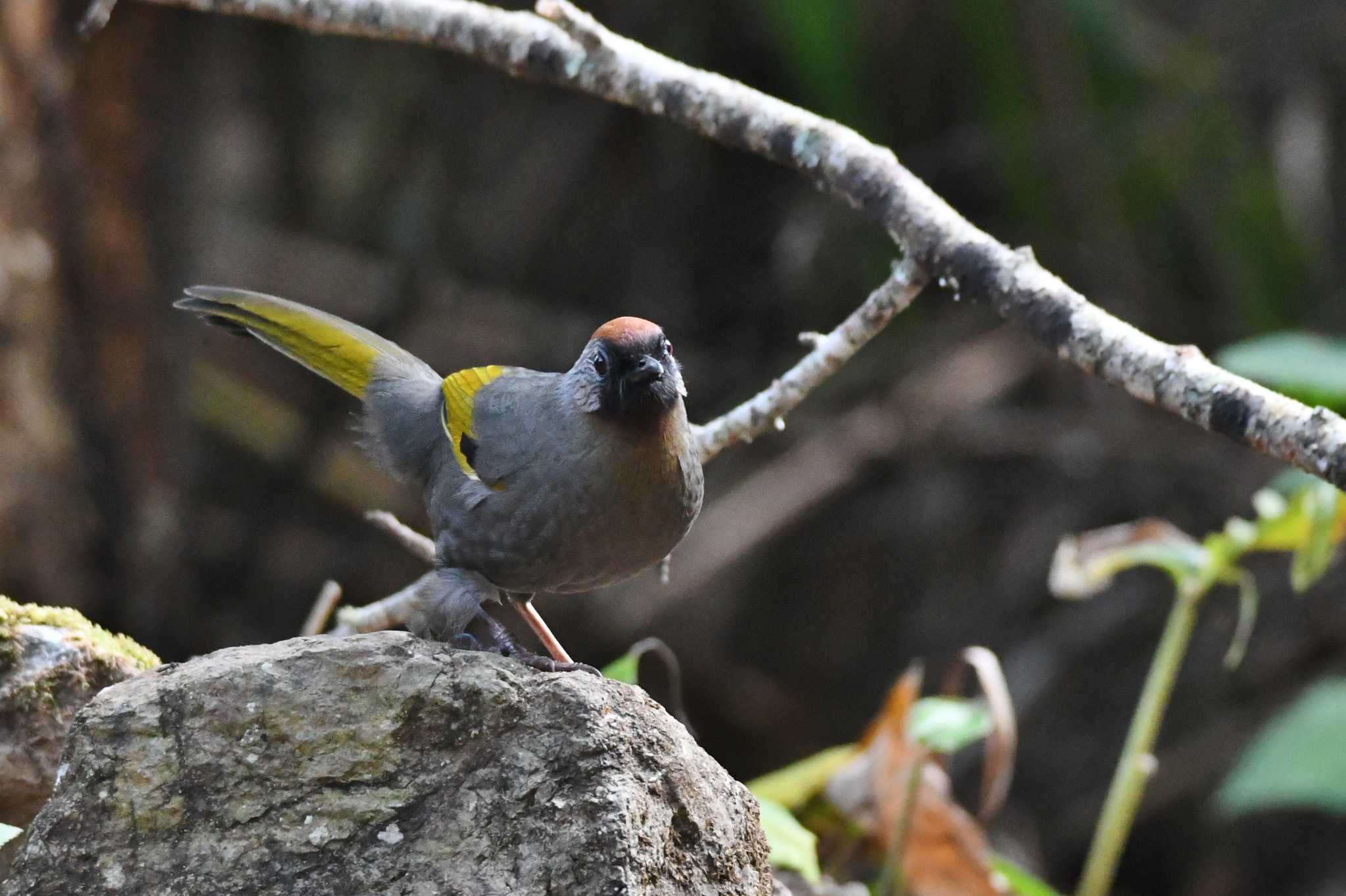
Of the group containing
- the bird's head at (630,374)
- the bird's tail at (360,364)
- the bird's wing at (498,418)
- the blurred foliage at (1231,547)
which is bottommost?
the bird's tail at (360,364)

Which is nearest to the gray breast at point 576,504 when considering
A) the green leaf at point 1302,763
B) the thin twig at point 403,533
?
the thin twig at point 403,533

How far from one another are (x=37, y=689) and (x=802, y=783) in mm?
2090

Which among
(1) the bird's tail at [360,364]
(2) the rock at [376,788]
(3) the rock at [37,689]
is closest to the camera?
(2) the rock at [376,788]

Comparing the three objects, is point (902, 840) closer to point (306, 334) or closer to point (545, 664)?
point (545, 664)

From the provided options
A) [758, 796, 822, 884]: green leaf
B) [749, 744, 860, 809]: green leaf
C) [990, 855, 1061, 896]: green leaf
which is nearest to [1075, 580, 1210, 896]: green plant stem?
[990, 855, 1061, 896]: green leaf

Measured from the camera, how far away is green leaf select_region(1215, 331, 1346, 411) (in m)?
3.91

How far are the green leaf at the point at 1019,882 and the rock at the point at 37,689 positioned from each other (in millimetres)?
2408

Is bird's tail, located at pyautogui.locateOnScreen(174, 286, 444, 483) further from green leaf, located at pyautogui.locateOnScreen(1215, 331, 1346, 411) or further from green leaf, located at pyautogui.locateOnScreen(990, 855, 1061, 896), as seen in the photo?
green leaf, located at pyautogui.locateOnScreen(1215, 331, 1346, 411)

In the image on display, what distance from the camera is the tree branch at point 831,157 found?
2.82 metres

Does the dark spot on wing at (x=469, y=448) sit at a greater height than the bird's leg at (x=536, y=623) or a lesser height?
greater

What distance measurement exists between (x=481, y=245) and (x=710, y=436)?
5461 millimetres

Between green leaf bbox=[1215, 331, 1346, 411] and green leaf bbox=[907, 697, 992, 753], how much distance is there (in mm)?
1236

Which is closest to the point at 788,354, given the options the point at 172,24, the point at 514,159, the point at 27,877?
the point at 514,159

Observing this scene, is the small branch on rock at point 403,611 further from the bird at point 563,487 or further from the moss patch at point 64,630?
the moss patch at point 64,630
